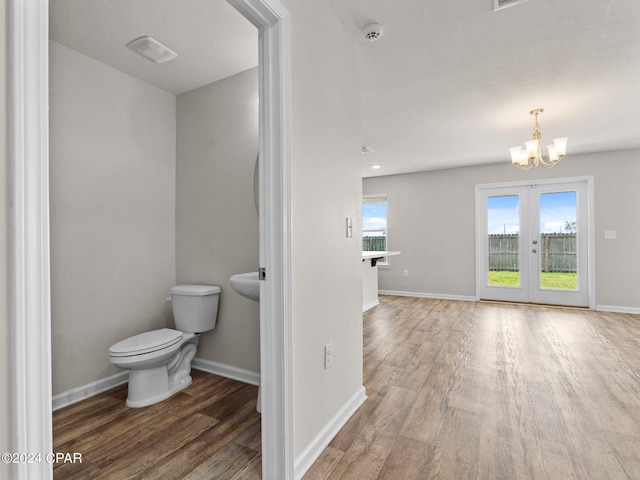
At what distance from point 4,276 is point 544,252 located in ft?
20.5

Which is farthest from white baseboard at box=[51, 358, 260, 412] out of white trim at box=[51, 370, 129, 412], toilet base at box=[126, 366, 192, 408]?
toilet base at box=[126, 366, 192, 408]

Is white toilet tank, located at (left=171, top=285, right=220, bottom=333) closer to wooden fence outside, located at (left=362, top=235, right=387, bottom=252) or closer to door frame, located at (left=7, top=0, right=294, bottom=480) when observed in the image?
door frame, located at (left=7, top=0, right=294, bottom=480)

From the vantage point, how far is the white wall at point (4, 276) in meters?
0.54

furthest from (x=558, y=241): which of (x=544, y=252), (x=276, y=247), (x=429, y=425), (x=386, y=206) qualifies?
(x=276, y=247)

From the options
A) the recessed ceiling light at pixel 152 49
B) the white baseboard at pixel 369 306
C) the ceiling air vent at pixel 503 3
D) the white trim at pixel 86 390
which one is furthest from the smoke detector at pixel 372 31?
the white baseboard at pixel 369 306

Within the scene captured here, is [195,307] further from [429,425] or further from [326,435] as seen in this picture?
[429,425]

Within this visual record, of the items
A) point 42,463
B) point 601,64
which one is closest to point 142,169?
point 42,463

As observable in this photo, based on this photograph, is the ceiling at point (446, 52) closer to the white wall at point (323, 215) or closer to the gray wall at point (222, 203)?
Answer: the gray wall at point (222, 203)

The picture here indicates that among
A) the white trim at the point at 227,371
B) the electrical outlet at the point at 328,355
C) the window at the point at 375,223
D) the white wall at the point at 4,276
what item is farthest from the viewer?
the window at the point at 375,223

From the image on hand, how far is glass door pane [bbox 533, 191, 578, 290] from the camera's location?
502cm

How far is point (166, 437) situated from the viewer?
5.76ft

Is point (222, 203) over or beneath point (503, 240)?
over

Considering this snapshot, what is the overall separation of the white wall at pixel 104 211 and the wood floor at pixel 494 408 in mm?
1809

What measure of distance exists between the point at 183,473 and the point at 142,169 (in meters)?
2.13
